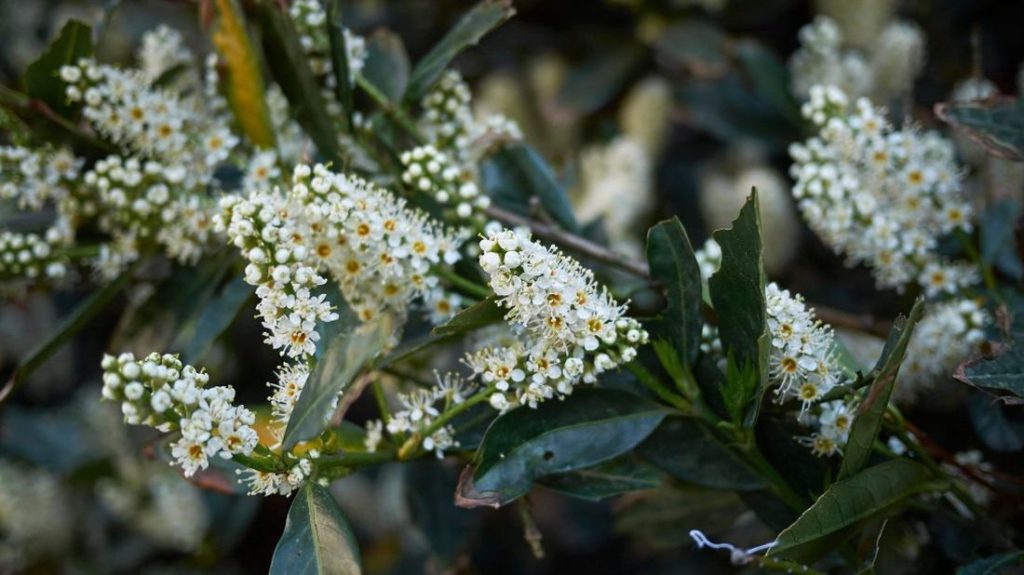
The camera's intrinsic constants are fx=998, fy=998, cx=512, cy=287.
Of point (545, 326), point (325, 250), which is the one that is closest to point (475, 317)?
point (545, 326)

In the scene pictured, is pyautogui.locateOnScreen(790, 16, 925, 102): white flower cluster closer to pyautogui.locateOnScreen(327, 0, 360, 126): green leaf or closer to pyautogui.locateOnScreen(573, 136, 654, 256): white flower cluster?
pyautogui.locateOnScreen(573, 136, 654, 256): white flower cluster

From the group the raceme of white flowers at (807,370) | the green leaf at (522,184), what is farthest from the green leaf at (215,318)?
the raceme of white flowers at (807,370)

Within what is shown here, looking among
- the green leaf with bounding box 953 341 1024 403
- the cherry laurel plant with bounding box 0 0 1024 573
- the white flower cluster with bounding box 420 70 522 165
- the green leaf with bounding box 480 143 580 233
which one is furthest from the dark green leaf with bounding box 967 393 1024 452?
the white flower cluster with bounding box 420 70 522 165

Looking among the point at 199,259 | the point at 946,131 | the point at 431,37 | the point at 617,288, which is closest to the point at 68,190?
the point at 199,259

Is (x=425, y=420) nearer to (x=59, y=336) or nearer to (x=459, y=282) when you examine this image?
(x=459, y=282)

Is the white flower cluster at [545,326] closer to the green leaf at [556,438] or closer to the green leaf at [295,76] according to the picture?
the green leaf at [556,438]
